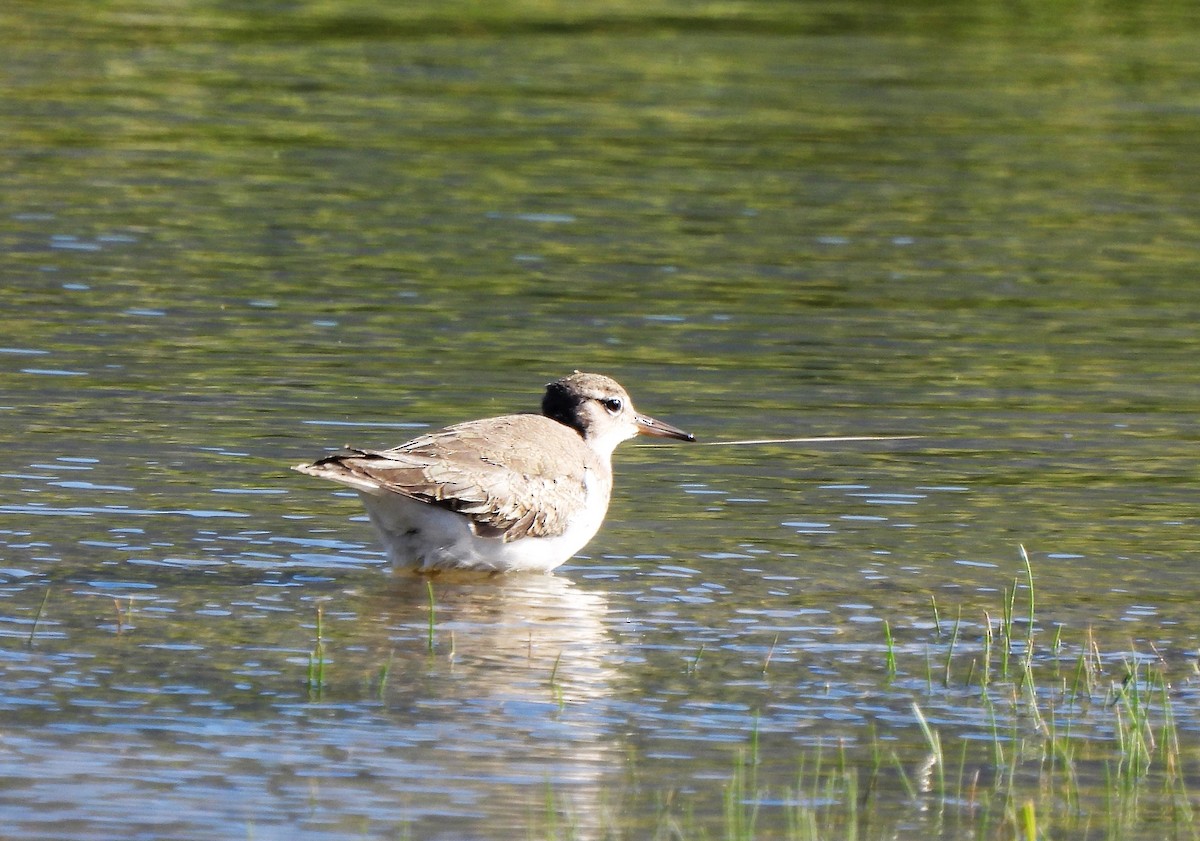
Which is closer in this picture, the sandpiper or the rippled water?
the rippled water

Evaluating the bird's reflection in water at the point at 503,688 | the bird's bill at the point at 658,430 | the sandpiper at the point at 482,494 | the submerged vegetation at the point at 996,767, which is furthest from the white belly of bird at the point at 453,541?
the submerged vegetation at the point at 996,767

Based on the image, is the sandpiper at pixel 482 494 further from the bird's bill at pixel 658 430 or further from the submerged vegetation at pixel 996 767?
the submerged vegetation at pixel 996 767

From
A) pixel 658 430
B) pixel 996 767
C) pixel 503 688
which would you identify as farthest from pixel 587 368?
pixel 996 767

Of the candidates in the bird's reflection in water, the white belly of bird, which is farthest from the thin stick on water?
the bird's reflection in water

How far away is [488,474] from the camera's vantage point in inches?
408

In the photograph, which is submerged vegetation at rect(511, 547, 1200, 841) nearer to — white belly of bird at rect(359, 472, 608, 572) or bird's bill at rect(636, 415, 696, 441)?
white belly of bird at rect(359, 472, 608, 572)

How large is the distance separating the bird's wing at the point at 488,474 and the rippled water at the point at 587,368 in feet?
1.20

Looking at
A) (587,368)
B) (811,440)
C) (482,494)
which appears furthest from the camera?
(587,368)

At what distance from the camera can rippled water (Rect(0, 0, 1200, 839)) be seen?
8141 millimetres

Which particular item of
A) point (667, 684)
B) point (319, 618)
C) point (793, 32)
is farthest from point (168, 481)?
point (793, 32)

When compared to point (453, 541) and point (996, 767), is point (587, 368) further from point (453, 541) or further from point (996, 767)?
point (996, 767)

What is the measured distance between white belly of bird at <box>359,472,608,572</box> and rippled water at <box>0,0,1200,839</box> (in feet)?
0.58

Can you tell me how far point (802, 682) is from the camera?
8.91 meters

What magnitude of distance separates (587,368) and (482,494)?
428 cm
